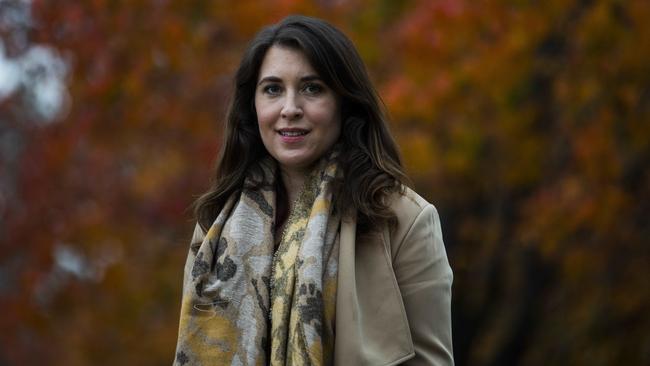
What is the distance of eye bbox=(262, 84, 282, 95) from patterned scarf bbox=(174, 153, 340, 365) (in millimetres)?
249

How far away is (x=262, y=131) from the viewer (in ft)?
12.0

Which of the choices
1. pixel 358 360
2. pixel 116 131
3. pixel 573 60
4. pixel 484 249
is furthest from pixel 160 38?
pixel 358 360

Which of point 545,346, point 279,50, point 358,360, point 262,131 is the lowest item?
point 545,346

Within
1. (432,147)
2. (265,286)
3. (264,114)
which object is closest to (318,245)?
(265,286)

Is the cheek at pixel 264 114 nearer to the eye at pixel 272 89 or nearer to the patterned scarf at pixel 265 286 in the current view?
the eye at pixel 272 89

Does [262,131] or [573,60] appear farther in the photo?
[573,60]

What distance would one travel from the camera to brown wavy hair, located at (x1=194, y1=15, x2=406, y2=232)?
354cm

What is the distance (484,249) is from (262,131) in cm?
823

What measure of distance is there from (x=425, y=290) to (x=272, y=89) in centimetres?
76

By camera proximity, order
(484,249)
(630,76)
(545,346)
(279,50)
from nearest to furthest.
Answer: (279,50), (630,76), (545,346), (484,249)

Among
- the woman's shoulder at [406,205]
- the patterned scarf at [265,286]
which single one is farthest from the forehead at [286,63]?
the woman's shoulder at [406,205]

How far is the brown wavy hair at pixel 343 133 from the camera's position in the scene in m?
3.54

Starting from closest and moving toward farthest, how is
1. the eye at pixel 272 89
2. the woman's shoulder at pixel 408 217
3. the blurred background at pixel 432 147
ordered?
the woman's shoulder at pixel 408 217, the eye at pixel 272 89, the blurred background at pixel 432 147

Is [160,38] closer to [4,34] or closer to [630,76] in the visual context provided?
[4,34]
